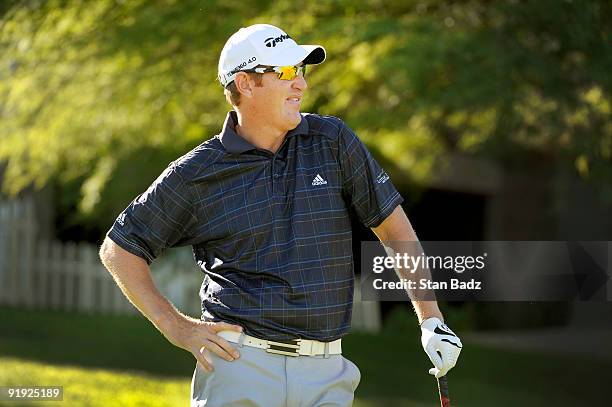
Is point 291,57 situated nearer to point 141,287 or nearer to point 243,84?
point 243,84

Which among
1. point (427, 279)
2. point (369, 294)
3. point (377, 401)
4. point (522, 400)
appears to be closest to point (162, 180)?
point (427, 279)

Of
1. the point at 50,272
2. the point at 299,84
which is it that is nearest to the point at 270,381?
the point at 299,84

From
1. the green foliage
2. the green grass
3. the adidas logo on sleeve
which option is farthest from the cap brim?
the green grass

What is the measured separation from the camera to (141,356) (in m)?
11.8

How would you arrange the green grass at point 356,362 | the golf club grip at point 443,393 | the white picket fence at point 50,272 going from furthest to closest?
the white picket fence at point 50,272
the green grass at point 356,362
the golf club grip at point 443,393

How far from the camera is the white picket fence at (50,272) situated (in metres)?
16.6

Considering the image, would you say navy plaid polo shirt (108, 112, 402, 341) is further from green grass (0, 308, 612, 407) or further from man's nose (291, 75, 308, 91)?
green grass (0, 308, 612, 407)

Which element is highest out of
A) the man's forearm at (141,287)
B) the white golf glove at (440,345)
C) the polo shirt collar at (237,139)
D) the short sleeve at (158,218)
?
the polo shirt collar at (237,139)

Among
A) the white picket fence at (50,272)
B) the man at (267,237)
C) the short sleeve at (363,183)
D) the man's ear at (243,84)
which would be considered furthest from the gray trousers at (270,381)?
the white picket fence at (50,272)

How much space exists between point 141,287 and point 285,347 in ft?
1.64

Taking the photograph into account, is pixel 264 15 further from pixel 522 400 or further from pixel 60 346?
pixel 60 346

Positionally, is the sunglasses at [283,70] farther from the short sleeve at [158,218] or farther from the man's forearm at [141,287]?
the man's forearm at [141,287]

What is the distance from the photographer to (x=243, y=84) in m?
3.90

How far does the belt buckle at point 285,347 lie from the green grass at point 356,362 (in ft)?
16.6
